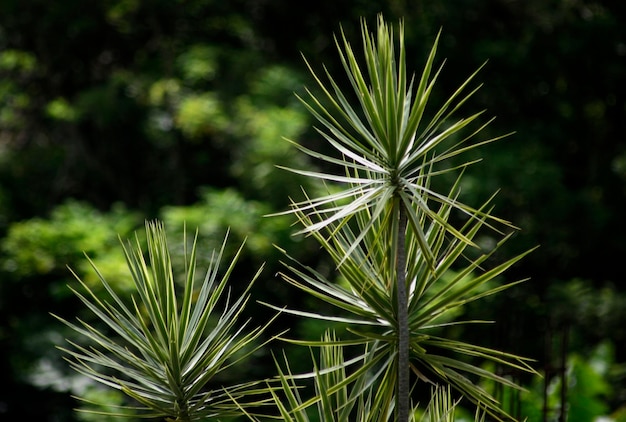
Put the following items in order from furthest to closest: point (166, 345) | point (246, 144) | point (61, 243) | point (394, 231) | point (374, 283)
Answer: point (246, 144) < point (61, 243) < point (166, 345) < point (374, 283) < point (394, 231)

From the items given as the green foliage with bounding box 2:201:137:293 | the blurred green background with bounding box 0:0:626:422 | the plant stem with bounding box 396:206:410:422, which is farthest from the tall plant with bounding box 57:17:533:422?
the green foliage with bounding box 2:201:137:293

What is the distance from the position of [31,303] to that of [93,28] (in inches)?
129

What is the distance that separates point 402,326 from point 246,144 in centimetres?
527

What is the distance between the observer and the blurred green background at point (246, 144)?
625 centimetres

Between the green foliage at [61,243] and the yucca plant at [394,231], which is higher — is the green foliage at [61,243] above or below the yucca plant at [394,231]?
above

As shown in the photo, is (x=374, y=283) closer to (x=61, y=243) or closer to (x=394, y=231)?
(x=394, y=231)

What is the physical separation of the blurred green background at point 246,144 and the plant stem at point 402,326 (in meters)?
3.97

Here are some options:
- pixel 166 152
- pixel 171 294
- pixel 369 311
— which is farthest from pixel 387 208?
pixel 166 152

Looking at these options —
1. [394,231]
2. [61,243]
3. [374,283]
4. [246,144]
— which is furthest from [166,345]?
[246,144]

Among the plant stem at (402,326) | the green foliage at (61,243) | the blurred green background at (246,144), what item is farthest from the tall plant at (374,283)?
the green foliage at (61,243)

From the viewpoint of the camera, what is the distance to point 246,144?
6691 mm

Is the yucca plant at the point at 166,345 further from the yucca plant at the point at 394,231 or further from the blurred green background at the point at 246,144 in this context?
the blurred green background at the point at 246,144

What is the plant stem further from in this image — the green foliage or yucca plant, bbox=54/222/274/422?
the green foliage

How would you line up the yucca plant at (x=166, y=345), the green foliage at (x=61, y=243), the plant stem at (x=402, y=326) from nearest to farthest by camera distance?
the plant stem at (x=402, y=326), the yucca plant at (x=166, y=345), the green foliage at (x=61, y=243)
